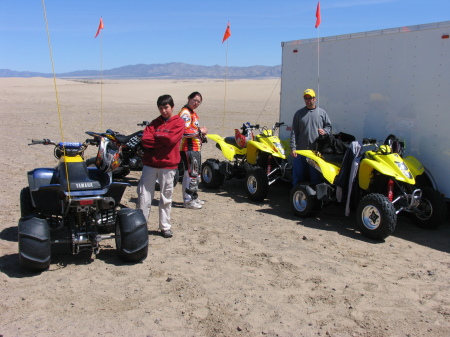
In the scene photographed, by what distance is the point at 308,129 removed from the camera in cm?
761

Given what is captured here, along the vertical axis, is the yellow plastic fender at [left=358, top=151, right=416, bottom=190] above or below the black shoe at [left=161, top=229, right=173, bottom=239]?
above

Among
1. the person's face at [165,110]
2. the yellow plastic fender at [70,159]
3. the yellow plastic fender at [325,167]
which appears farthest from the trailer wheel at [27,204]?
the yellow plastic fender at [325,167]

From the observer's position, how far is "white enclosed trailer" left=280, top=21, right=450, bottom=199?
6.75 m

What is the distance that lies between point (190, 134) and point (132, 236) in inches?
104

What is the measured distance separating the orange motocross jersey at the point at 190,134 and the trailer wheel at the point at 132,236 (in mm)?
2397

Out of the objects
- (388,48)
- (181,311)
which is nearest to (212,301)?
(181,311)

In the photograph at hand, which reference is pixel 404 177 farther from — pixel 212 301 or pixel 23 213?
pixel 23 213

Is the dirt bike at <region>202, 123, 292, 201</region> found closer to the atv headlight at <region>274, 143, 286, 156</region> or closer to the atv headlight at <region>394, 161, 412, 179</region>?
the atv headlight at <region>274, 143, 286, 156</region>

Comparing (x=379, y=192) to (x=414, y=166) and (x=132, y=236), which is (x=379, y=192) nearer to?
(x=414, y=166)

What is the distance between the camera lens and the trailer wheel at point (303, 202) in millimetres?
7094

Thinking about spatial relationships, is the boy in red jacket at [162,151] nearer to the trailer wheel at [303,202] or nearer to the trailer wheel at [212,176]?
the trailer wheel at [303,202]

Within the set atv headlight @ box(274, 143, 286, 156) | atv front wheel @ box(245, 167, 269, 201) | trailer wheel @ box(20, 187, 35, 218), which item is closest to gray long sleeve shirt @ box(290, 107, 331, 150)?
atv headlight @ box(274, 143, 286, 156)

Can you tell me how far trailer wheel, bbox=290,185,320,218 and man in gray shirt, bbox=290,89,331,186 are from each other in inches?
13.7

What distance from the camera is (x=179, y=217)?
7191 millimetres
